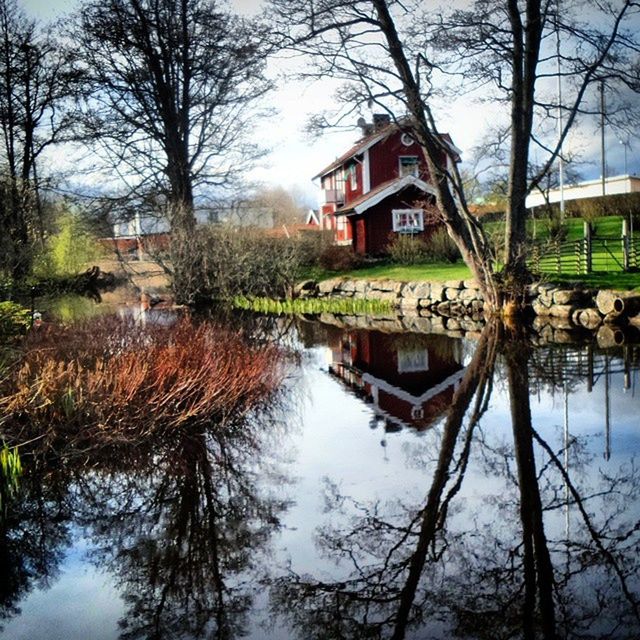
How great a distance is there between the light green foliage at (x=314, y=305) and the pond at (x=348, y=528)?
1293 centimetres

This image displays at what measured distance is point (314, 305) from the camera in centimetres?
2302

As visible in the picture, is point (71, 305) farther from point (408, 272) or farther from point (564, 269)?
point (564, 269)

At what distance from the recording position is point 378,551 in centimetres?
507

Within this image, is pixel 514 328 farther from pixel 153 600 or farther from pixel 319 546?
pixel 153 600

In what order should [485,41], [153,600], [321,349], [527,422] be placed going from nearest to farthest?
[153,600], [527,422], [321,349], [485,41]

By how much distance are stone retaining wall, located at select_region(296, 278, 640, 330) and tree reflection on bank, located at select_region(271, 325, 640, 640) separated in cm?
992

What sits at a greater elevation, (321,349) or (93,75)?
(93,75)

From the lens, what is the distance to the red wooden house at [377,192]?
3409cm

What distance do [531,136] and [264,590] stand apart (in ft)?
51.1

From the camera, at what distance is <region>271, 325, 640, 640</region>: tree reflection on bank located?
4062 mm

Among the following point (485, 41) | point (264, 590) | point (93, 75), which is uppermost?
point (93, 75)

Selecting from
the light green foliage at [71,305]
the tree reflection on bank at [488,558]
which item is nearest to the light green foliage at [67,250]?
the light green foliage at [71,305]

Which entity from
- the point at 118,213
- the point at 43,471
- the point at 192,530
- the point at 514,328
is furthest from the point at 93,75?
the point at 192,530

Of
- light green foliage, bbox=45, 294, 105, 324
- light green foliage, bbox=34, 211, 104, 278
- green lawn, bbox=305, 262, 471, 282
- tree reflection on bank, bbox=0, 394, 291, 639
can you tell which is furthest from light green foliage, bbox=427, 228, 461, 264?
tree reflection on bank, bbox=0, 394, 291, 639
